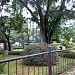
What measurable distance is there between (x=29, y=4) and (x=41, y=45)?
28.6ft

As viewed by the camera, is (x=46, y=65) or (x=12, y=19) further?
(x=12, y=19)

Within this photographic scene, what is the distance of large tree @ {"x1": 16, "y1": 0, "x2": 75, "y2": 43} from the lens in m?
21.0

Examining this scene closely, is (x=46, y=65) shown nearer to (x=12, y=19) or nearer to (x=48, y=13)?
(x=48, y=13)

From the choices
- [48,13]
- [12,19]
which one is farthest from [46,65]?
[12,19]

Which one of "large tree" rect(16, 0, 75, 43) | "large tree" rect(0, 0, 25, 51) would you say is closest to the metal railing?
"large tree" rect(16, 0, 75, 43)

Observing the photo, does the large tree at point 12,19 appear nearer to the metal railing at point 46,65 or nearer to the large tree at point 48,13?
the large tree at point 48,13

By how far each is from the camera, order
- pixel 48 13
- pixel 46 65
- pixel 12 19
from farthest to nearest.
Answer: pixel 12 19 → pixel 48 13 → pixel 46 65

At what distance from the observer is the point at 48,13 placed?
22484 millimetres

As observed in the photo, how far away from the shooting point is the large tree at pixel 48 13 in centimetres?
2095

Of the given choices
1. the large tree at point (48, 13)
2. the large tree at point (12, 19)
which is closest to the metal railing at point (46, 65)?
the large tree at point (48, 13)

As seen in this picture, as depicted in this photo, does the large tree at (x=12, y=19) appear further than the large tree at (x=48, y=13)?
Yes

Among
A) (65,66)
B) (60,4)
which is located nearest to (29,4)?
(60,4)

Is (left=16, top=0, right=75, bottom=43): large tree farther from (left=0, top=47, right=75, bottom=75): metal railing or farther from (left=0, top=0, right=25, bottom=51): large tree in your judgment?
(left=0, top=47, right=75, bottom=75): metal railing

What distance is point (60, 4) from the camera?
22328 millimetres
